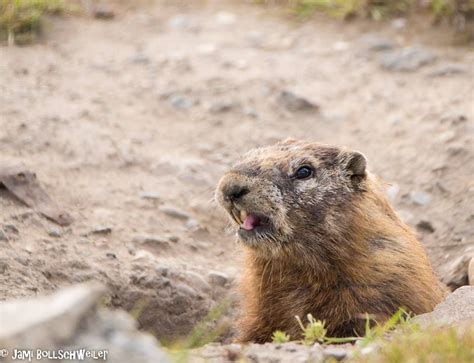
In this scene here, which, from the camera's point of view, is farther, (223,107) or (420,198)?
(223,107)

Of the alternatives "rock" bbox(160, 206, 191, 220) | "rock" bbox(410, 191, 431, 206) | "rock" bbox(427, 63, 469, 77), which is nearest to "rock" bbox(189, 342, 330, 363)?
"rock" bbox(160, 206, 191, 220)

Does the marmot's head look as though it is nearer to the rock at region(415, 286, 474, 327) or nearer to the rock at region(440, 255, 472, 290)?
the rock at region(415, 286, 474, 327)

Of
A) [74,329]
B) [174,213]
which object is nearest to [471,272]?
[174,213]

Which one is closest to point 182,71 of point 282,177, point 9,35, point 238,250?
point 9,35

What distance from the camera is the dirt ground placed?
6297 millimetres

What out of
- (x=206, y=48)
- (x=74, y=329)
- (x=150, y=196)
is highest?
(x=74, y=329)

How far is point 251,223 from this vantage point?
5.37 m

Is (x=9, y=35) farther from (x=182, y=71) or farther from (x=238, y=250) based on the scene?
(x=238, y=250)

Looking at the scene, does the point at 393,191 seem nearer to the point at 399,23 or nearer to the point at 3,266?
the point at 399,23

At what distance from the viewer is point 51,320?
2.58 m

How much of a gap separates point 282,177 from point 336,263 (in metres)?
0.60

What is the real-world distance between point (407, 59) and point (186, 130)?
2394 millimetres

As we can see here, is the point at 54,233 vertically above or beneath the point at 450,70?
beneath

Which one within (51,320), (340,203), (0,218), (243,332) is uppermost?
(51,320)
